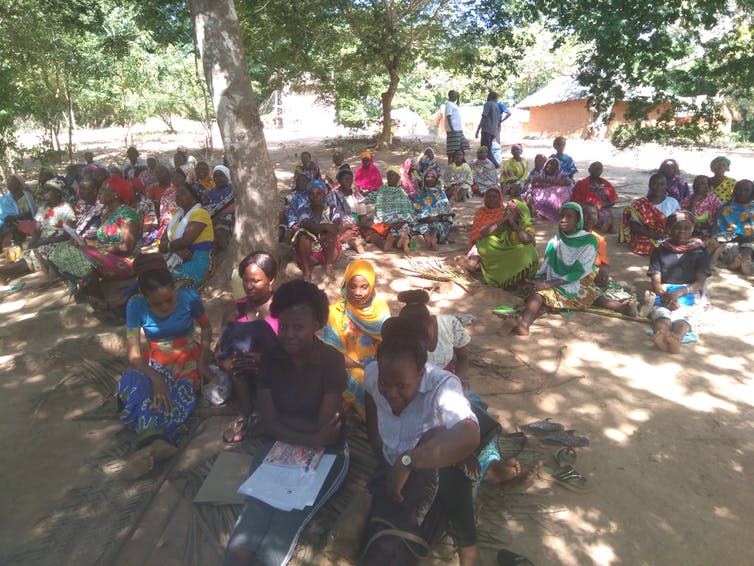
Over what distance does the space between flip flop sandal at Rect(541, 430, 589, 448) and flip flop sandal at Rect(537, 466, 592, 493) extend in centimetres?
22

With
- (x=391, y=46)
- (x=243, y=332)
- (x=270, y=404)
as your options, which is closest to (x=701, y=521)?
(x=270, y=404)

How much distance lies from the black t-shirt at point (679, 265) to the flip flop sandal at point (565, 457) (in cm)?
283

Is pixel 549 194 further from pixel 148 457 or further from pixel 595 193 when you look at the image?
pixel 148 457

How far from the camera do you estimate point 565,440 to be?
2.99 meters

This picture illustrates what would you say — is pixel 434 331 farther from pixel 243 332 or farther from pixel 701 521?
pixel 701 521

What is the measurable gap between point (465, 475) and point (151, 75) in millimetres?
20969

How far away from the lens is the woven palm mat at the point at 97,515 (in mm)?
2275

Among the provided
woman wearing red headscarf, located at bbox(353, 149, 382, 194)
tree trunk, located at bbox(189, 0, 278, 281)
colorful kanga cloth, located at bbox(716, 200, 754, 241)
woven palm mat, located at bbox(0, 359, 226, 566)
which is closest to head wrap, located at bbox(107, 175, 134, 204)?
A: tree trunk, located at bbox(189, 0, 278, 281)

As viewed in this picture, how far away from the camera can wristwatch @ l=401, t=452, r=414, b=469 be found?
1.94 meters

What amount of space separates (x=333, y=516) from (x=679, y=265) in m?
4.20

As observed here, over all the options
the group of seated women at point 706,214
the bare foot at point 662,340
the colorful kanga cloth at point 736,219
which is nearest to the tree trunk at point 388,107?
the group of seated women at point 706,214

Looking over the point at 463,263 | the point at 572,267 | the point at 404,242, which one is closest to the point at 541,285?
the point at 572,267

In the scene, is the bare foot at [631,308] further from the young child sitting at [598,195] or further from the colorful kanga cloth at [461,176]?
the colorful kanga cloth at [461,176]

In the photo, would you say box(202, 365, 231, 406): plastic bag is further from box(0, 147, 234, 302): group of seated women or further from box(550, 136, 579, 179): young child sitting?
box(550, 136, 579, 179): young child sitting
